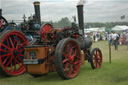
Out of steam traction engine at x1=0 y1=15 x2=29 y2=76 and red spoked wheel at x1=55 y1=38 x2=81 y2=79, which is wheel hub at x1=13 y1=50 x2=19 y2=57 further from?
red spoked wheel at x1=55 y1=38 x2=81 y2=79

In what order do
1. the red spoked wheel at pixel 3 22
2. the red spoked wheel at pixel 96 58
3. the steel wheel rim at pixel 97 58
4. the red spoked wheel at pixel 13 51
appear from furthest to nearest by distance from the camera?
the red spoked wheel at pixel 3 22 < the steel wheel rim at pixel 97 58 < the red spoked wheel at pixel 96 58 < the red spoked wheel at pixel 13 51

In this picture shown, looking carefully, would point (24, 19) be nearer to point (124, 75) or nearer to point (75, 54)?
point (75, 54)

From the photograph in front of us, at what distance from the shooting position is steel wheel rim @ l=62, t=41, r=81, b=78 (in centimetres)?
443

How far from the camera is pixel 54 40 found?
4.87 m

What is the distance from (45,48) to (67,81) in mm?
934

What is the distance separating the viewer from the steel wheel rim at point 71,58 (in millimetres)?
4434

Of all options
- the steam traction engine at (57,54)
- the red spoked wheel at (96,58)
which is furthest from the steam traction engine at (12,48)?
the red spoked wheel at (96,58)

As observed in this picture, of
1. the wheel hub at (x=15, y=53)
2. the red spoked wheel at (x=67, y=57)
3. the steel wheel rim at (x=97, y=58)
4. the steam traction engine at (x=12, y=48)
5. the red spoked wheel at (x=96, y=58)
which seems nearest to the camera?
the red spoked wheel at (x=67, y=57)

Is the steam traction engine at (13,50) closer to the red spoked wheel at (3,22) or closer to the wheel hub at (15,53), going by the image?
the wheel hub at (15,53)

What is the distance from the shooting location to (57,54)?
405 centimetres

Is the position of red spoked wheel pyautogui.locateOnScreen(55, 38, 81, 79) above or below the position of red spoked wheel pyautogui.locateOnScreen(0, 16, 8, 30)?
below

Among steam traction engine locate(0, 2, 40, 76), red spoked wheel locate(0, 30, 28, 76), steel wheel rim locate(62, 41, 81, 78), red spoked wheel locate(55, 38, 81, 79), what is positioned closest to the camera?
red spoked wheel locate(55, 38, 81, 79)

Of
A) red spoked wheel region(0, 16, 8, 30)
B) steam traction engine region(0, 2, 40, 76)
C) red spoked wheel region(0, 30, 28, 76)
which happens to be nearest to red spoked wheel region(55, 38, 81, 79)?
steam traction engine region(0, 2, 40, 76)

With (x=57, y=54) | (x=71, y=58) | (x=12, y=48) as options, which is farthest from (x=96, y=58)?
(x=12, y=48)
